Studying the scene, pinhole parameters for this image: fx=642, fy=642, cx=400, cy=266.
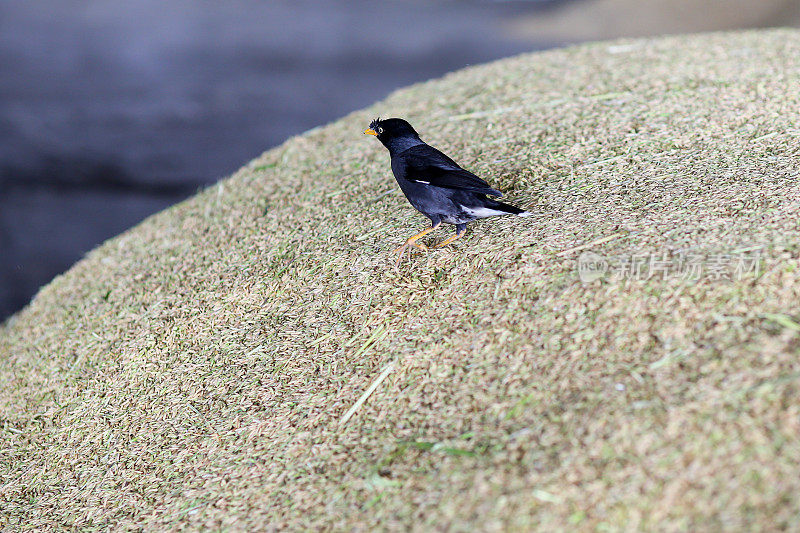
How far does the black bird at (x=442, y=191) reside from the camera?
2443mm

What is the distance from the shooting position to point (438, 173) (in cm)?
250

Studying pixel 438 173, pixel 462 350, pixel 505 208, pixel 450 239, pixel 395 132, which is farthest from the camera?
pixel 395 132

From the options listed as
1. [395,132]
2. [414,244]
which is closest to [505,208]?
[414,244]

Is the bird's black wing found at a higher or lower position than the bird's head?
lower

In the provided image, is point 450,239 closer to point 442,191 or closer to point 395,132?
point 442,191

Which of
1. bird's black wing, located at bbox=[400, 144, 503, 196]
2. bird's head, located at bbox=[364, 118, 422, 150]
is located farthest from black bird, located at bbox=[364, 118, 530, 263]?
bird's head, located at bbox=[364, 118, 422, 150]

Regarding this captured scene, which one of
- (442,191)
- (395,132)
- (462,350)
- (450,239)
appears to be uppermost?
(395,132)

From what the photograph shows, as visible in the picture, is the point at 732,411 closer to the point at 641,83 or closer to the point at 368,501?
the point at 368,501

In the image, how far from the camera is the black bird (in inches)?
96.2

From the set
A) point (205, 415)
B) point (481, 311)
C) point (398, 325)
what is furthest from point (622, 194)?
point (205, 415)

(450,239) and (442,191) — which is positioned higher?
(442,191)

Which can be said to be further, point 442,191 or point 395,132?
point 395,132

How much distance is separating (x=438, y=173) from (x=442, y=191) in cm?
8

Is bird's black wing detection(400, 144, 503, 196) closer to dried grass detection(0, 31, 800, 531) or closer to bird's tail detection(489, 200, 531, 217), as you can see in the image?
bird's tail detection(489, 200, 531, 217)
